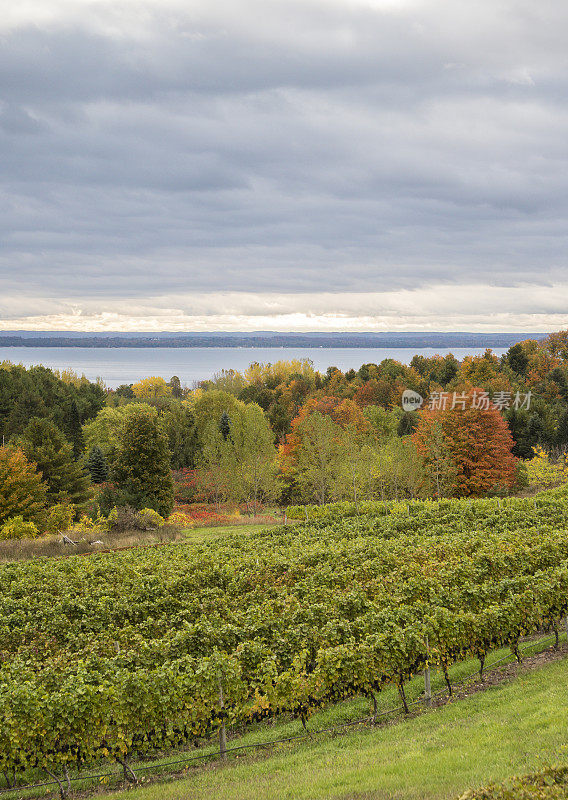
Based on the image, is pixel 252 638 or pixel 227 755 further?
pixel 252 638

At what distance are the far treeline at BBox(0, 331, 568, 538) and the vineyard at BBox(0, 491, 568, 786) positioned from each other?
62.2 feet

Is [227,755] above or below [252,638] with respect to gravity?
below

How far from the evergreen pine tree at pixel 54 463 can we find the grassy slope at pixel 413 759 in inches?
1621

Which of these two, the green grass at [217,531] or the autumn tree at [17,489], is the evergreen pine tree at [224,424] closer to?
the green grass at [217,531]

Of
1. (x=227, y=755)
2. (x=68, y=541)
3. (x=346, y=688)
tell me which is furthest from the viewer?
(x=68, y=541)

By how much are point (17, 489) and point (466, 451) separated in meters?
35.3

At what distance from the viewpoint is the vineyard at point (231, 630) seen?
445 inches

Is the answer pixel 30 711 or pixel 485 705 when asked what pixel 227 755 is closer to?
pixel 30 711

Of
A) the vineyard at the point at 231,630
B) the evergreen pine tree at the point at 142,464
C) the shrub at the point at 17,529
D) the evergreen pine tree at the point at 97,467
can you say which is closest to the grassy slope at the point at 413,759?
the vineyard at the point at 231,630

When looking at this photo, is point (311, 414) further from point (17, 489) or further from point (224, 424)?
point (17, 489)

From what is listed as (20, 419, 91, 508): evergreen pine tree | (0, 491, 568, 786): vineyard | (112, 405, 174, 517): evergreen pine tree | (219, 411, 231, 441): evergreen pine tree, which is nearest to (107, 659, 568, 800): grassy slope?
(0, 491, 568, 786): vineyard

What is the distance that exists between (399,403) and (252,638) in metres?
80.1

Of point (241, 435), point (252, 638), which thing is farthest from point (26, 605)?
point (241, 435)

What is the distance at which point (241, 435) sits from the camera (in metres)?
67.0
